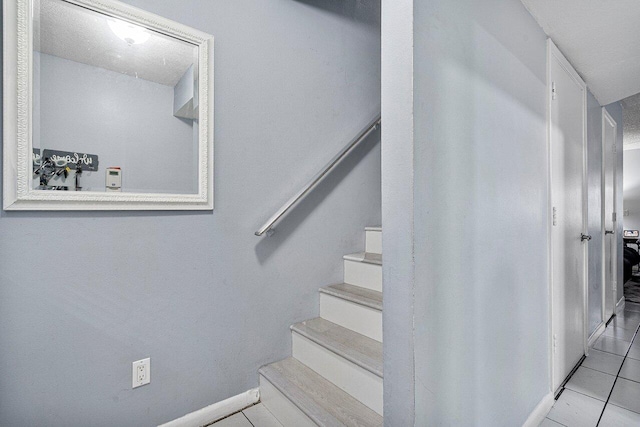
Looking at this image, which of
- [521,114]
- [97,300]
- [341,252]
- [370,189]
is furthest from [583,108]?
[97,300]

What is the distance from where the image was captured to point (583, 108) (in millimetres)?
2305

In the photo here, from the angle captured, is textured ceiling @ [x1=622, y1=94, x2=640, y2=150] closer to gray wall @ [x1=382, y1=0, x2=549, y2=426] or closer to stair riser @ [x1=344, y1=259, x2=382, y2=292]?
gray wall @ [x1=382, y1=0, x2=549, y2=426]

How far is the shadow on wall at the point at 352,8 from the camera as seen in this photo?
6.86 feet

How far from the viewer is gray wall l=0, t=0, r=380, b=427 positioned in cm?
121

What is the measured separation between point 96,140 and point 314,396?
1.51 meters

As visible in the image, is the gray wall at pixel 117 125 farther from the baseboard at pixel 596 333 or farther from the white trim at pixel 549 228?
the baseboard at pixel 596 333

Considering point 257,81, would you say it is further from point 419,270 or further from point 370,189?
point 419,270

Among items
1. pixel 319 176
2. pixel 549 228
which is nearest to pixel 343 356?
pixel 319 176

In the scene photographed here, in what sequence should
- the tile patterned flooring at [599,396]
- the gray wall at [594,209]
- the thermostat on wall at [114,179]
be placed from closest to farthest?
the thermostat on wall at [114,179], the tile patterned flooring at [599,396], the gray wall at [594,209]

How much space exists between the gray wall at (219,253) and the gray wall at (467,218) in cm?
101

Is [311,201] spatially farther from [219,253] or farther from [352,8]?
[352,8]

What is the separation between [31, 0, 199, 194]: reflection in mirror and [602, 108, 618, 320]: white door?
367 cm

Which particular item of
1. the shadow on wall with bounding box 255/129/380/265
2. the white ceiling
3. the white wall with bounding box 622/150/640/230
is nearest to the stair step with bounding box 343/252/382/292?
the shadow on wall with bounding box 255/129/380/265

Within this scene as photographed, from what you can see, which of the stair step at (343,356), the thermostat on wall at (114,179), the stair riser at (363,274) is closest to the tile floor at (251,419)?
the stair step at (343,356)
